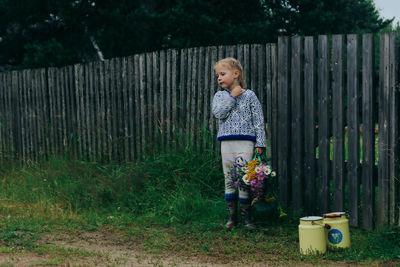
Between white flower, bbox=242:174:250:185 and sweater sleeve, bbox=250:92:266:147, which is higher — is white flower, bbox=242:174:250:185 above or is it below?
below

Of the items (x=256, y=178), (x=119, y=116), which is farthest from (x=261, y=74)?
(x=119, y=116)

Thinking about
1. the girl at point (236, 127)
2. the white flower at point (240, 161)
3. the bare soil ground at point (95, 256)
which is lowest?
the bare soil ground at point (95, 256)

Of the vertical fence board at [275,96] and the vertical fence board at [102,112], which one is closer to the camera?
the vertical fence board at [275,96]

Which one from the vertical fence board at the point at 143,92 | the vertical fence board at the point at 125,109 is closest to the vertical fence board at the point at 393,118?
the vertical fence board at the point at 143,92

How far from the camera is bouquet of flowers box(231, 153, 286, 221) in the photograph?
5504 mm

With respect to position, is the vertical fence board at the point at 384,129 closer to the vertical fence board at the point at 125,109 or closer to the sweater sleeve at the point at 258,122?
the sweater sleeve at the point at 258,122

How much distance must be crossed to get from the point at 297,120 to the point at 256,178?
0.95m

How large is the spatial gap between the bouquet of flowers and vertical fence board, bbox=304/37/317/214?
17.2 inches

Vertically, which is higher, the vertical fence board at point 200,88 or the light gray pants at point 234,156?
the vertical fence board at point 200,88

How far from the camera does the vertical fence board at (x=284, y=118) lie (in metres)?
6.12

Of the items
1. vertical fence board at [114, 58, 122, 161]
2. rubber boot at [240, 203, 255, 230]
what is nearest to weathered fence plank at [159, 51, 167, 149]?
vertical fence board at [114, 58, 122, 161]

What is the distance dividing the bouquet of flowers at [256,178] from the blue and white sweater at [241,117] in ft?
0.74

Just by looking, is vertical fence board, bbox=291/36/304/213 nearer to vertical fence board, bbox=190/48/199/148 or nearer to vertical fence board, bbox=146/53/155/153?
vertical fence board, bbox=190/48/199/148

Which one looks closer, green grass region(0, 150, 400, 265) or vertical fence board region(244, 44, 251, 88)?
green grass region(0, 150, 400, 265)
